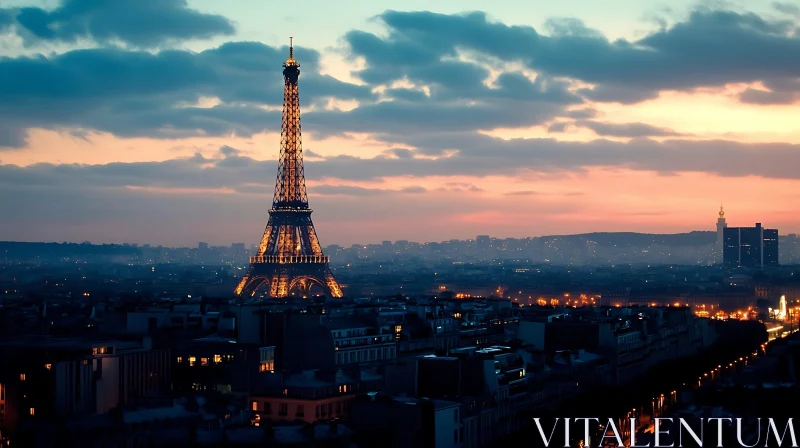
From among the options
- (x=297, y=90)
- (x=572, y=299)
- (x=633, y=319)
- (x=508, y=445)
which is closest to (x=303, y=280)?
(x=297, y=90)

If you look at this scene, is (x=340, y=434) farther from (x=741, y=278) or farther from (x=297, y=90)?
(x=741, y=278)

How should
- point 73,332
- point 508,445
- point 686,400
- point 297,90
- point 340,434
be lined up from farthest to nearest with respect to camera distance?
point 297,90
point 73,332
point 686,400
point 508,445
point 340,434

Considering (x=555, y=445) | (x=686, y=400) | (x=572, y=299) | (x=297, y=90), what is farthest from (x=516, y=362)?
(x=572, y=299)

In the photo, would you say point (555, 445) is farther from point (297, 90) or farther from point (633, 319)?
point (297, 90)

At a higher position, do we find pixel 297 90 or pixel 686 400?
pixel 297 90

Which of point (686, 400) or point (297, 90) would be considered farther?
point (297, 90)

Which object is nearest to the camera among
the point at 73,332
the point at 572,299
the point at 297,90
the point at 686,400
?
the point at 686,400
